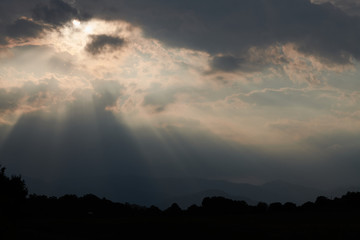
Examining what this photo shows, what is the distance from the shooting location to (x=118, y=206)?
12231 centimetres

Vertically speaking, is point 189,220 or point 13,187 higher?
point 13,187

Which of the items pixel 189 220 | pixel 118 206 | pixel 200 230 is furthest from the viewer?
pixel 118 206

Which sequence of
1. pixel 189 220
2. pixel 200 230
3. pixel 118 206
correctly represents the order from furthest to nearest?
pixel 118 206 → pixel 189 220 → pixel 200 230

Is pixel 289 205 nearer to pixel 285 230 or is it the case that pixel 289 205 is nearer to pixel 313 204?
pixel 313 204

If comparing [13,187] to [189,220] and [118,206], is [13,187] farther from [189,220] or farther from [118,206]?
[189,220]

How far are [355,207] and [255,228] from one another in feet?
131

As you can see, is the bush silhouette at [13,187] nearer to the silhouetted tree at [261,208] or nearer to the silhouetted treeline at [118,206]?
the silhouetted treeline at [118,206]

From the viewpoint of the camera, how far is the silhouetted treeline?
80000 mm

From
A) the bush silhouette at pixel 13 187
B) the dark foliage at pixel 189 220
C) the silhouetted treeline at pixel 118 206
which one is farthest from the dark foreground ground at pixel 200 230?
the bush silhouette at pixel 13 187

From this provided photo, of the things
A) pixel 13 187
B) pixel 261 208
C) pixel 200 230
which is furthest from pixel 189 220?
pixel 13 187

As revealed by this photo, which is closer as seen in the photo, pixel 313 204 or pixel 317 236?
pixel 317 236

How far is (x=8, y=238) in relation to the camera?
36844 mm

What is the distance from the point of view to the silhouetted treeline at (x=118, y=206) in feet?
262

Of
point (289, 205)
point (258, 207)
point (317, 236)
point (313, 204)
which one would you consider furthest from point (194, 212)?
point (317, 236)
